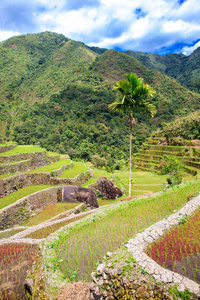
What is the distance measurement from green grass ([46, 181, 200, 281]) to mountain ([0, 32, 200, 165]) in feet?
111

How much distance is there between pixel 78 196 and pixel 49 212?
6.84 feet

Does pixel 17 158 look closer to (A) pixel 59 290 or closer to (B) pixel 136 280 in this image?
(A) pixel 59 290

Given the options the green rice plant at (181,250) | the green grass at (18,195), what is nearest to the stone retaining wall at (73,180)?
the green grass at (18,195)

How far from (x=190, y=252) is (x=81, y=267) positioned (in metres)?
2.15

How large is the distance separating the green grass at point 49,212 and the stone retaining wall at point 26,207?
266 mm

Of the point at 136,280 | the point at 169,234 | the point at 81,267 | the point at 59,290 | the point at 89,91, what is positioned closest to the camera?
the point at 136,280

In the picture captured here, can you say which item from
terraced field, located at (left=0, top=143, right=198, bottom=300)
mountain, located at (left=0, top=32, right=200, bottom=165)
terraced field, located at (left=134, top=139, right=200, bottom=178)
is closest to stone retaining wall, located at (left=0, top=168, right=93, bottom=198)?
terraced field, located at (left=0, top=143, right=198, bottom=300)

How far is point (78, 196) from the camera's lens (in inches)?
460

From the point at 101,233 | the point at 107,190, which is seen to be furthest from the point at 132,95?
the point at 107,190

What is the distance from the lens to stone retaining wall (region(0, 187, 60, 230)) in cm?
844

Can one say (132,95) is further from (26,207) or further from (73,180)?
(26,207)

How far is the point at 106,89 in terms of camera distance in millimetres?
80625

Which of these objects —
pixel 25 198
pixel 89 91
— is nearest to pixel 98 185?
pixel 25 198

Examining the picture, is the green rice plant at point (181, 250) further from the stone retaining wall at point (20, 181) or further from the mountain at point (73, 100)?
the mountain at point (73, 100)
